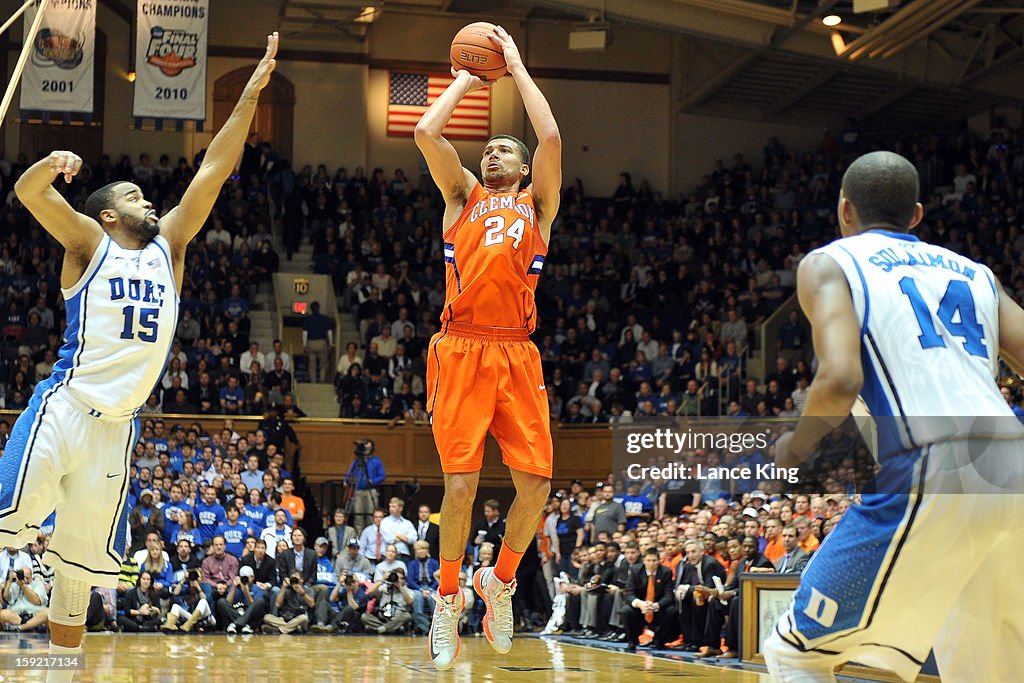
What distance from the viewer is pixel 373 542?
16906 mm

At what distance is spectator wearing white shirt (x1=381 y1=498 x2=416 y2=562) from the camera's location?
55.1ft

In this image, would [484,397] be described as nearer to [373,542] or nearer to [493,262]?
[493,262]

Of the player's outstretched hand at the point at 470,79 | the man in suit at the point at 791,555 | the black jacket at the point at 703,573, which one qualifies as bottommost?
the black jacket at the point at 703,573

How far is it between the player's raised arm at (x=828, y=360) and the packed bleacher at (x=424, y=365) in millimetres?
8079

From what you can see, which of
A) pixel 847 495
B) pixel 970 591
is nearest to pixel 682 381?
pixel 847 495

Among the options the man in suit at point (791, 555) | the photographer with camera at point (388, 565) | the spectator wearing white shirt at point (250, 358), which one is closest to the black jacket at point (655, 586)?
the man in suit at point (791, 555)

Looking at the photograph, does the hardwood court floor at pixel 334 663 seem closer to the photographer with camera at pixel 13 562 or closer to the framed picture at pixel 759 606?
the framed picture at pixel 759 606

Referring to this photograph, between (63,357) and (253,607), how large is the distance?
9.68m

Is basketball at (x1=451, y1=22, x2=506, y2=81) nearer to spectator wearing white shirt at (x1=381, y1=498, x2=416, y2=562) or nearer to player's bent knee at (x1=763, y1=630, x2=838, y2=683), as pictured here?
player's bent knee at (x1=763, y1=630, x2=838, y2=683)

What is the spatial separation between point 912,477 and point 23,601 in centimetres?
1241

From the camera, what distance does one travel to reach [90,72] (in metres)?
19.0

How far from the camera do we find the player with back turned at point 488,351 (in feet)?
21.8

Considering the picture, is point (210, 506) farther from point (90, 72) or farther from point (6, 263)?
point (6, 263)

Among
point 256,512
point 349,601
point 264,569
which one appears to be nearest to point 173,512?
point 256,512
